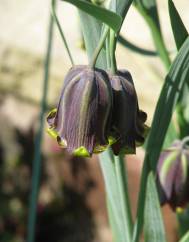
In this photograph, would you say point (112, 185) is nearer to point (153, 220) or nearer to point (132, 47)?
point (153, 220)

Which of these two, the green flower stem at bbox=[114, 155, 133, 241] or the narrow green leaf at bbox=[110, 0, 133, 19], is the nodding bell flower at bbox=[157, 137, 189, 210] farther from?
the narrow green leaf at bbox=[110, 0, 133, 19]

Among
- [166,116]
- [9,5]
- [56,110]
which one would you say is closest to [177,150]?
[166,116]

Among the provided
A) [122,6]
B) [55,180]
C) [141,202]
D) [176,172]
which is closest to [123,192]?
[141,202]

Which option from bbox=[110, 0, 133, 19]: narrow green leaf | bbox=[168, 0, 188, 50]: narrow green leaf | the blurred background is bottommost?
the blurred background

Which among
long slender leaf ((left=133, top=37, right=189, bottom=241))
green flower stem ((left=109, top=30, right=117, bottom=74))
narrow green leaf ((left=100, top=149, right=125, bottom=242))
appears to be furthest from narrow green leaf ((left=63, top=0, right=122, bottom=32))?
narrow green leaf ((left=100, top=149, right=125, bottom=242))

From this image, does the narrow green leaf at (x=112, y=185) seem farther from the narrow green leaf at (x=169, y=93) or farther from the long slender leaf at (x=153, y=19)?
the long slender leaf at (x=153, y=19)

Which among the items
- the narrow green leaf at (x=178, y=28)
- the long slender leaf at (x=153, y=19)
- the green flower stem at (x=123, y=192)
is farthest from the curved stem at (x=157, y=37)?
the green flower stem at (x=123, y=192)
